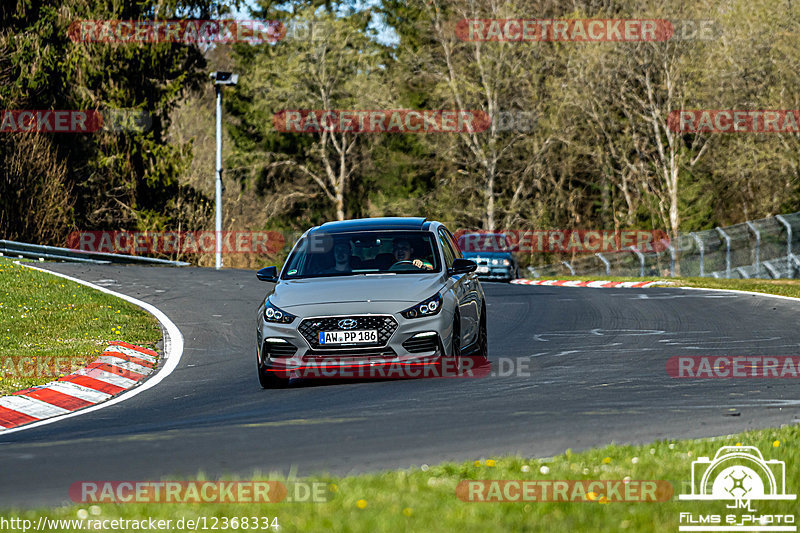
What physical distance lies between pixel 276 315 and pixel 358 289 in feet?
2.89

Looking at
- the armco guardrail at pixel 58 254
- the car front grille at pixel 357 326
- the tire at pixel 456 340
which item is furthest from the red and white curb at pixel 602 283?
the car front grille at pixel 357 326

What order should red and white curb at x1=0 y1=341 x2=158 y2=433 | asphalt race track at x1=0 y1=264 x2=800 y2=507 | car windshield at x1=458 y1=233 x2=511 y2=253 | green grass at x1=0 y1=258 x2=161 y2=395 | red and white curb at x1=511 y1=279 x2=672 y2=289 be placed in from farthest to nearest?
1. car windshield at x1=458 y1=233 x2=511 y2=253
2. red and white curb at x1=511 y1=279 x2=672 y2=289
3. green grass at x1=0 y1=258 x2=161 y2=395
4. red and white curb at x1=0 y1=341 x2=158 y2=433
5. asphalt race track at x1=0 y1=264 x2=800 y2=507

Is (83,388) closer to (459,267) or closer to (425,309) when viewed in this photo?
(425,309)

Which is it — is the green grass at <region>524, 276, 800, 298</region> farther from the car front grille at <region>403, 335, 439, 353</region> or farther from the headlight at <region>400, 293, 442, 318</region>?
the car front grille at <region>403, 335, 439, 353</region>

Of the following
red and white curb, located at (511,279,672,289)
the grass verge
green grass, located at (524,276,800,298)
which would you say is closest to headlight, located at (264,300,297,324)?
the grass verge

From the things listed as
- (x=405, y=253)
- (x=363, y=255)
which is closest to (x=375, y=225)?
(x=363, y=255)

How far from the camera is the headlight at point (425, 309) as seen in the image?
38.2 feet

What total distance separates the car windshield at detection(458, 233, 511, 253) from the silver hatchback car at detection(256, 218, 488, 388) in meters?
28.4

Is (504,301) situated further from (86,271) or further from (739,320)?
(86,271)

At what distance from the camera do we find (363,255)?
13.0 m

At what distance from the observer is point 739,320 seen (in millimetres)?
18922

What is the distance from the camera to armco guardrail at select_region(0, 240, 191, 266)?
3404 cm

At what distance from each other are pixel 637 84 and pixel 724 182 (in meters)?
7.61

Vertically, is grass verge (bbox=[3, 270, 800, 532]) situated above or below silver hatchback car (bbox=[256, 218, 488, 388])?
below
